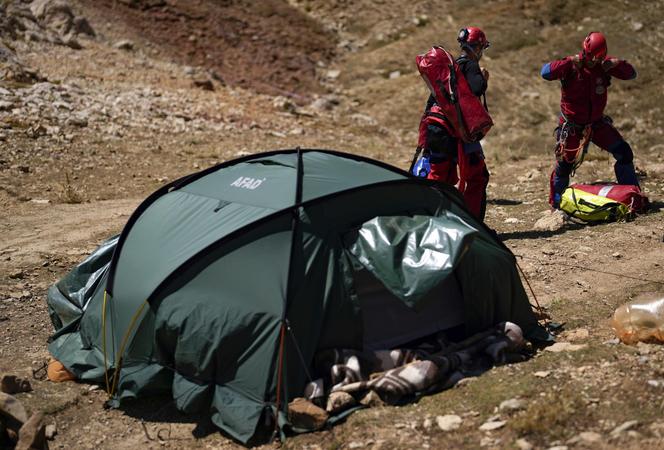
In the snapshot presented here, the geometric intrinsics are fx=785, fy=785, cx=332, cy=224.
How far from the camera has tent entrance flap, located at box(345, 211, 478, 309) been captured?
5129 millimetres

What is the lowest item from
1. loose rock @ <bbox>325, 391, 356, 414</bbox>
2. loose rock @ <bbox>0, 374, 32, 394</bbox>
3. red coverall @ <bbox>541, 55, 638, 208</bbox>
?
loose rock @ <bbox>0, 374, 32, 394</bbox>

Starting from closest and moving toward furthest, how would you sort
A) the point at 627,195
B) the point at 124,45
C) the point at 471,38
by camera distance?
1. the point at 471,38
2. the point at 627,195
3. the point at 124,45

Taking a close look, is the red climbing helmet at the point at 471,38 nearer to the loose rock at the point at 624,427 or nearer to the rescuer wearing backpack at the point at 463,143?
the rescuer wearing backpack at the point at 463,143

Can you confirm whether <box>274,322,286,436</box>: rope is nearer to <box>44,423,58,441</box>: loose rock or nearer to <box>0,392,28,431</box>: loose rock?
<box>44,423,58,441</box>: loose rock

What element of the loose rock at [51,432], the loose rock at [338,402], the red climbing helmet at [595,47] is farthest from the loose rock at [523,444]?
the red climbing helmet at [595,47]

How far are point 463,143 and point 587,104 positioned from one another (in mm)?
1918

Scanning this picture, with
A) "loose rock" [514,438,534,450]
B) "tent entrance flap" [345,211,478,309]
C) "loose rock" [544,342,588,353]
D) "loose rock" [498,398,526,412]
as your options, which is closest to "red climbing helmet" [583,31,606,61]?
"tent entrance flap" [345,211,478,309]

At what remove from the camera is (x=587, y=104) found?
8.58 m

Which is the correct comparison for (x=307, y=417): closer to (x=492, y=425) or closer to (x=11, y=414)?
(x=492, y=425)

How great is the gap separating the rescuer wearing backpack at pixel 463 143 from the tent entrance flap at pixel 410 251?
2.21 m

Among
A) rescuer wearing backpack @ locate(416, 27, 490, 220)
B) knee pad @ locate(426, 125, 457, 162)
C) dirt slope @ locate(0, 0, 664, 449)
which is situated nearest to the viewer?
dirt slope @ locate(0, 0, 664, 449)

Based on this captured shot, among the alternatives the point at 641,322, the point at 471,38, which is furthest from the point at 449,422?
the point at 471,38

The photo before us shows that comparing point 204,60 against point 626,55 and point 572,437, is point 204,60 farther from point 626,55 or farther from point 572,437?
point 572,437

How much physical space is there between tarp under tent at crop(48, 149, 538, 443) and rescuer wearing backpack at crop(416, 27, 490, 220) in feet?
5.41
